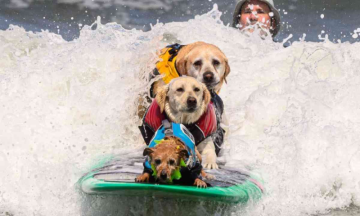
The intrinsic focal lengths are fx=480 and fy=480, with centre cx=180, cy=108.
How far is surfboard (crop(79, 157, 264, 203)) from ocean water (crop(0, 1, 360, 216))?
0.36ft

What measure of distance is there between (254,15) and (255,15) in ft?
0.06

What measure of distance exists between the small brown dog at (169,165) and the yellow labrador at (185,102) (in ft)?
2.25

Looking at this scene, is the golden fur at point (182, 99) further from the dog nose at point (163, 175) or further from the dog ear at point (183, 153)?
the dog nose at point (163, 175)

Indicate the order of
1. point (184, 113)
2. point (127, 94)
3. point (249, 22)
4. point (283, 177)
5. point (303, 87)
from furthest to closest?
1. point (249, 22)
2. point (303, 87)
3. point (127, 94)
4. point (283, 177)
5. point (184, 113)

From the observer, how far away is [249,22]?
8.52 meters

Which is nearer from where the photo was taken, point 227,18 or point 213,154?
point 213,154

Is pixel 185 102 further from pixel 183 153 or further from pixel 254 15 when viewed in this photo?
pixel 254 15

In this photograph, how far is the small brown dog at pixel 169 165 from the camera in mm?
3400

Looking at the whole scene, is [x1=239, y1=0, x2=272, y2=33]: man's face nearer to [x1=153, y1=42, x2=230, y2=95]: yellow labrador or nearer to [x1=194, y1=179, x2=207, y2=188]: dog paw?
[x1=153, y1=42, x2=230, y2=95]: yellow labrador

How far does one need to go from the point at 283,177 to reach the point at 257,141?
95 cm

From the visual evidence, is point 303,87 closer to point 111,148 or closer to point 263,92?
point 263,92

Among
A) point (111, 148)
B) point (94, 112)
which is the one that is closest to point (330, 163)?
point (111, 148)

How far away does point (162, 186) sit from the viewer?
339 cm

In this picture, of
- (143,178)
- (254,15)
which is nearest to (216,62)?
(143,178)
